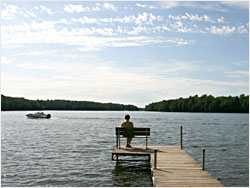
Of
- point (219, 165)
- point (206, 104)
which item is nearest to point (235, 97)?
point (206, 104)

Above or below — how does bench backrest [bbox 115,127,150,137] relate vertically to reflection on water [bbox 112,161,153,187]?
above

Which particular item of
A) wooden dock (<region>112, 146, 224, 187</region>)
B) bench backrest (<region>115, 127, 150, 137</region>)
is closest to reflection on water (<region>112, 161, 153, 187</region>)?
wooden dock (<region>112, 146, 224, 187</region>)

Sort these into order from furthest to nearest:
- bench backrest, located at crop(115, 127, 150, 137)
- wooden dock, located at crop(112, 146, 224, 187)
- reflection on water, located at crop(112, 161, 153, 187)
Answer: bench backrest, located at crop(115, 127, 150, 137) < reflection on water, located at crop(112, 161, 153, 187) < wooden dock, located at crop(112, 146, 224, 187)

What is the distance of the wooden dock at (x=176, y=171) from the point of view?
11781mm

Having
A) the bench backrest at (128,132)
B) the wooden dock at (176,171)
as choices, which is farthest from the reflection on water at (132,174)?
the bench backrest at (128,132)

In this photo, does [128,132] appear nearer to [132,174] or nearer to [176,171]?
[132,174]

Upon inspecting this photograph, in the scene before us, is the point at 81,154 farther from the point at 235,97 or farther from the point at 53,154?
the point at 235,97

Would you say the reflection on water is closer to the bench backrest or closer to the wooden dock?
the wooden dock

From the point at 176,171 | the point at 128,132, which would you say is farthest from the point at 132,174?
the point at 176,171

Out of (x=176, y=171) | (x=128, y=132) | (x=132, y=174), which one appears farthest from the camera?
(x=128, y=132)

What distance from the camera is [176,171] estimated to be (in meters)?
13.5

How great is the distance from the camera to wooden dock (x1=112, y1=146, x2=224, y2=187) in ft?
38.7

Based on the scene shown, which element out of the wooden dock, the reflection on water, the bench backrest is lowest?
the reflection on water

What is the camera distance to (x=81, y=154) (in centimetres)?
2341
